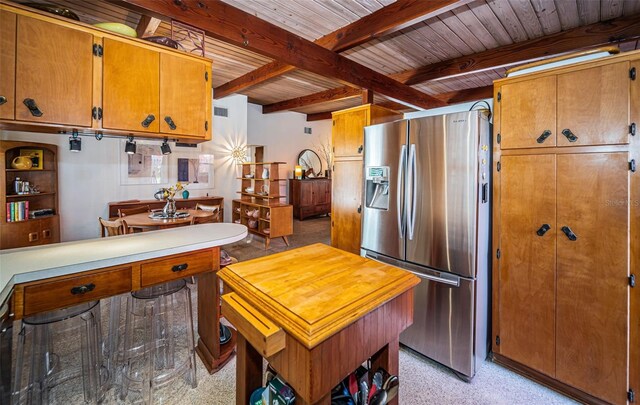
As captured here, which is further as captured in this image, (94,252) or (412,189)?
(412,189)

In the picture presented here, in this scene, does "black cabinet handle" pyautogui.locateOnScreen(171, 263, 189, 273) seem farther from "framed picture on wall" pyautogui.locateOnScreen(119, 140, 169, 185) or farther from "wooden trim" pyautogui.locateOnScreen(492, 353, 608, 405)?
"framed picture on wall" pyautogui.locateOnScreen(119, 140, 169, 185)

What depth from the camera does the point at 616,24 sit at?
2.56m

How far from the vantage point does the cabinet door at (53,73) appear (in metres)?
1.56

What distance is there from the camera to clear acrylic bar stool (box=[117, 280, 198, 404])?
73.6 inches

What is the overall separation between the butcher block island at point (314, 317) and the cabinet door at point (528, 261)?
1.34m

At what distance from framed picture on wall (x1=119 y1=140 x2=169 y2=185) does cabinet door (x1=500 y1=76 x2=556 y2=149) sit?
5.49 metres

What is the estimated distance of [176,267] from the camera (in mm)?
1788

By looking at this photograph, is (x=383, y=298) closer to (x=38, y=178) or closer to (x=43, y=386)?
(x=43, y=386)

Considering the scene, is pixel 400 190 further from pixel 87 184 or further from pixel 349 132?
pixel 87 184

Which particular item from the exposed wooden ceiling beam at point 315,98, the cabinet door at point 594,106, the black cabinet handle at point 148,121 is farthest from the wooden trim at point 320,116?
the cabinet door at point 594,106

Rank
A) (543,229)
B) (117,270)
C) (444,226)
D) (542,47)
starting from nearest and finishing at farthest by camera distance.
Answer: (117,270) < (543,229) < (444,226) < (542,47)

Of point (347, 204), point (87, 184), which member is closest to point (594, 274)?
point (347, 204)

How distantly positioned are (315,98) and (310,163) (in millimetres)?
3243

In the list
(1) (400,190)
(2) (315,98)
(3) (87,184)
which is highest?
(2) (315,98)
